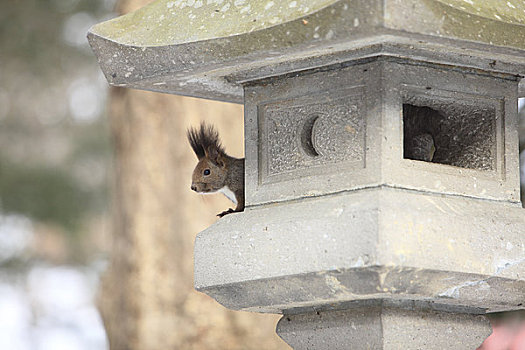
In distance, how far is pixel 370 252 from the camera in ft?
5.91

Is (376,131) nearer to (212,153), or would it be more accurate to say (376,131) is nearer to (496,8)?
(496,8)

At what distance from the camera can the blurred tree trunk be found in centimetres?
391

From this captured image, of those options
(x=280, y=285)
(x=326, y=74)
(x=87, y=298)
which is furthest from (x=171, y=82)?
(x=87, y=298)

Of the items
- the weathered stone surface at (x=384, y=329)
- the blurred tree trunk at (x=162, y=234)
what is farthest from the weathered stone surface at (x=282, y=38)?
→ the blurred tree trunk at (x=162, y=234)

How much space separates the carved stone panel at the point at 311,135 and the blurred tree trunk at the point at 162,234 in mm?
1910

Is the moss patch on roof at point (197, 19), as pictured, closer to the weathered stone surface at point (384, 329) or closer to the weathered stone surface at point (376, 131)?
the weathered stone surface at point (376, 131)

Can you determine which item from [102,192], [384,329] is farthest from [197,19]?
[102,192]

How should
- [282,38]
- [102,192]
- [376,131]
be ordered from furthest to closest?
[102,192]
[376,131]
[282,38]

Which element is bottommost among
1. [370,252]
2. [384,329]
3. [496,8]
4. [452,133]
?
[384,329]

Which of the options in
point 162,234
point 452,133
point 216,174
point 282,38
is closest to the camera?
point 282,38

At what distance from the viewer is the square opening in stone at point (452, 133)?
2121 mm

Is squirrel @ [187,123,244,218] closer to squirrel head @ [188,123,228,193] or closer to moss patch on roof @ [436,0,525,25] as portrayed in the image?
squirrel head @ [188,123,228,193]

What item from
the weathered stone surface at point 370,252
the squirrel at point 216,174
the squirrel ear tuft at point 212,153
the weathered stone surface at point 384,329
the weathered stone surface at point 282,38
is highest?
the weathered stone surface at point 282,38

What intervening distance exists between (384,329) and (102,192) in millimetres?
5793
